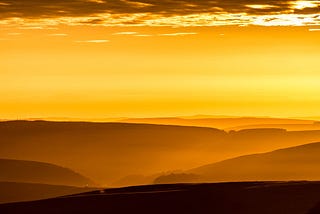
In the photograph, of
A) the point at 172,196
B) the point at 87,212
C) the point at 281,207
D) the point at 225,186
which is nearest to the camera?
the point at 281,207

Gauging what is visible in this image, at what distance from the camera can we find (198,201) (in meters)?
43.9

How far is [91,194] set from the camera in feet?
162

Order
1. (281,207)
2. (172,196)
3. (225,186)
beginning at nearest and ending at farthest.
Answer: (281,207) < (172,196) < (225,186)

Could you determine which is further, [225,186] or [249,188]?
[225,186]

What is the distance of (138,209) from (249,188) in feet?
25.5

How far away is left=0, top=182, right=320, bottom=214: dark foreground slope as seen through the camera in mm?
40500

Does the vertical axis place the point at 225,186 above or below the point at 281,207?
below

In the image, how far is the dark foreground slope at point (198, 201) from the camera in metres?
40.5

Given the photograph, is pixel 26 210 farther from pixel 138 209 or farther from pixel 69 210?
pixel 138 209

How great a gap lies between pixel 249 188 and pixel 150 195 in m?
6.19

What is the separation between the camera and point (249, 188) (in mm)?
46125

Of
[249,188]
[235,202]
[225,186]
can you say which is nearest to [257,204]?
[235,202]

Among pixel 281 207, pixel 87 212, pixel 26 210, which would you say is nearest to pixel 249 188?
pixel 281 207

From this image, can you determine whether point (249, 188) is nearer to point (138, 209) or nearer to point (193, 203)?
point (193, 203)
